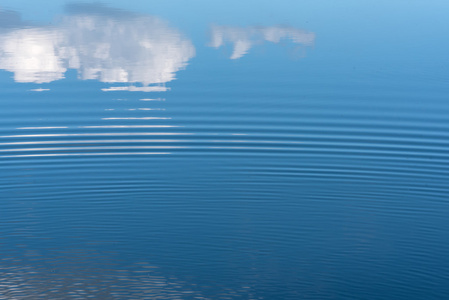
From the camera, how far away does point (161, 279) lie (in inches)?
228

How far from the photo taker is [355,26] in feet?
40.7

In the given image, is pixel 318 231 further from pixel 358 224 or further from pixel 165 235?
pixel 165 235

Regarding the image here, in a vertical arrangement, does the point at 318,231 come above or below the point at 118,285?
above

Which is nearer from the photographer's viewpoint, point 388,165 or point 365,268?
point 365,268

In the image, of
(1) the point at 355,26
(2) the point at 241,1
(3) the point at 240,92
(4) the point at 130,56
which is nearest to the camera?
(3) the point at 240,92

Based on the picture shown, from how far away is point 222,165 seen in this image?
796 cm

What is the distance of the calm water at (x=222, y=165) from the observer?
5.91m

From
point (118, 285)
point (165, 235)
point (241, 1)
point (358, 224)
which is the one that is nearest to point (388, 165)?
point (358, 224)

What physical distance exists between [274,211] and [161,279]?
1774 mm

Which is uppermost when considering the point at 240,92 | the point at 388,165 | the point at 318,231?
the point at 240,92

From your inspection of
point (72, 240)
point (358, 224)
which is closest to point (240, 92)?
point (358, 224)

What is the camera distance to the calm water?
5.91 meters

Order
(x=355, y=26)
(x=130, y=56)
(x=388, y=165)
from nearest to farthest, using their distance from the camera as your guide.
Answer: (x=388, y=165), (x=130, y=56), (x=355, y=26)

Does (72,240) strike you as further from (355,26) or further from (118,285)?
(355,26)
